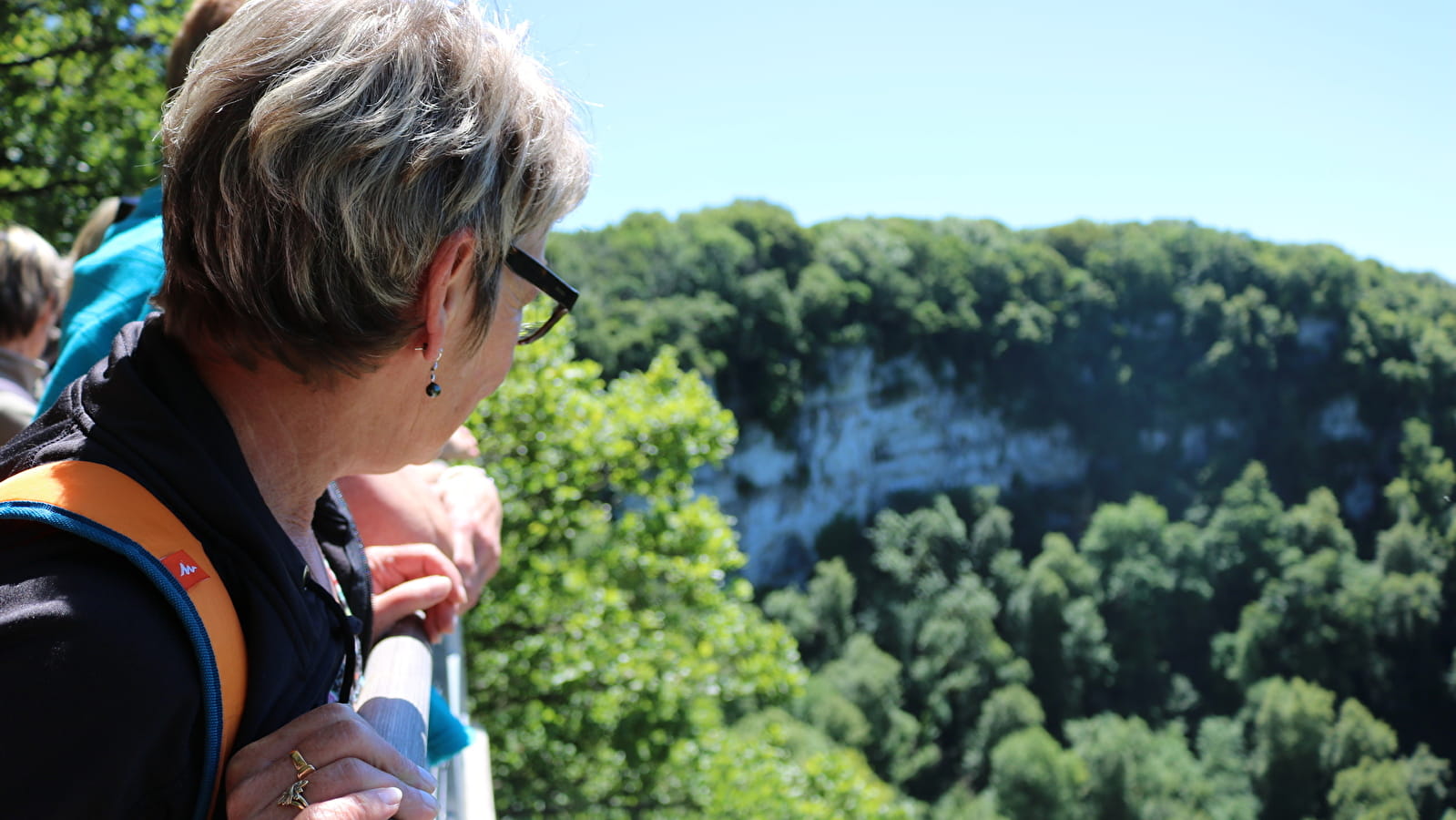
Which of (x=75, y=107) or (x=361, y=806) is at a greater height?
(x=75, y=107)

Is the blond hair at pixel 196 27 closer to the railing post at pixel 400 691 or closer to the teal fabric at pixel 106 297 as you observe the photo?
the teal fabric at pixel 106 297

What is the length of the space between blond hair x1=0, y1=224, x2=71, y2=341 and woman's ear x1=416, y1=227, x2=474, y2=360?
6.81 ft

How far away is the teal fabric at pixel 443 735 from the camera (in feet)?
4.09

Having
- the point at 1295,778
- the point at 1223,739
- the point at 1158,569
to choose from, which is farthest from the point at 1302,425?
the point at 1295,778

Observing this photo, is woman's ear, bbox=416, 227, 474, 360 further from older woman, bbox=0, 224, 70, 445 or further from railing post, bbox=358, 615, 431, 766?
older woman, bbox=0, 224, 70, 445

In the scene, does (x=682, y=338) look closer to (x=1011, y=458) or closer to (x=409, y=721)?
(x=1011, y=458)

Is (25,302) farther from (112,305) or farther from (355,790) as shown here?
(355,790)

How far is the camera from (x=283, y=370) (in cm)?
92

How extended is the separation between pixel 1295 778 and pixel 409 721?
110 ft

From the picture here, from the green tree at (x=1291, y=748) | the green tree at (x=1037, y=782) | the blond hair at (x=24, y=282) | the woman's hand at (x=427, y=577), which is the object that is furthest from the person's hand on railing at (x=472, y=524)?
the green tree at (x=1037, y=782)

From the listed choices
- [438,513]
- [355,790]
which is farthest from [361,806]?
[438,513]

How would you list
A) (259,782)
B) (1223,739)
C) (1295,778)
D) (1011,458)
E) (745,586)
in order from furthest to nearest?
(1011,458)
(1223,739)
(1295,778)
(745,586)
(259,782)

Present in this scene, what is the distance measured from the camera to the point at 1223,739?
36750 mm

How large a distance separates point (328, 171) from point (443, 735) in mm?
760
